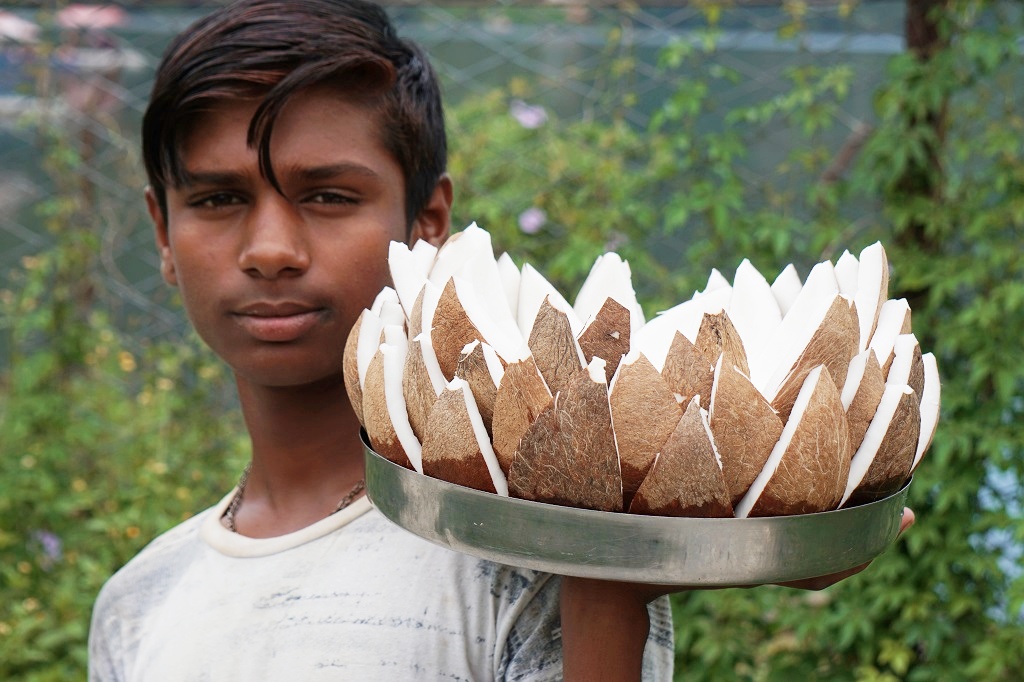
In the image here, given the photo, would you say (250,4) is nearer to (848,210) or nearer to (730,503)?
(730,503)

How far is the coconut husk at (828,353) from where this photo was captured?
780 millimetres

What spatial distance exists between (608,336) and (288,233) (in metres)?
0.45

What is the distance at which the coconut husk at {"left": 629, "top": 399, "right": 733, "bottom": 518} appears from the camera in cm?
73

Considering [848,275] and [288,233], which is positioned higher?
[848,275]

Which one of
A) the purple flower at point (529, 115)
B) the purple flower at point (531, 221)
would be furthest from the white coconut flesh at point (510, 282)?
the purple flower at point (529, 115)

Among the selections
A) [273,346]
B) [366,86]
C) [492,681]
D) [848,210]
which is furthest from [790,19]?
[492,681]

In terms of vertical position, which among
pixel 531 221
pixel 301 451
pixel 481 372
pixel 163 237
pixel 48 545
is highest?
pixel 481 372

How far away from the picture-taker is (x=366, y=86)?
124 centimetres

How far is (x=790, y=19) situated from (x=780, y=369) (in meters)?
2.15

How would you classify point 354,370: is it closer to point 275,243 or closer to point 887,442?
point 275,243

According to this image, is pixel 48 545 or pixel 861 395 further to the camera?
pixel 48 545

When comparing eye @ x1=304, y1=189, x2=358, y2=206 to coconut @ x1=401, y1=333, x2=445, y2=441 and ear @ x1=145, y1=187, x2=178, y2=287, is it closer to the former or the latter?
ear @ x1=145, y1=187, x2=178, y2=287

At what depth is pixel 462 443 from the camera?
2.56 feet

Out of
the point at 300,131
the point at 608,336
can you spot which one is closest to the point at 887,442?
the point at 608,336
